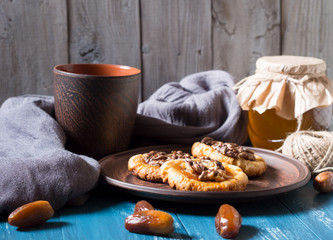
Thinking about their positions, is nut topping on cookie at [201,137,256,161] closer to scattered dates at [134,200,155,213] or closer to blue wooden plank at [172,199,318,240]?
blue wooden plank at [172,199,318,240]

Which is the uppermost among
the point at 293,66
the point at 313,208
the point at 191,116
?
the point at 293,66

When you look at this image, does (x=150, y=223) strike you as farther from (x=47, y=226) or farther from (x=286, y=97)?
(x=286, y=97)

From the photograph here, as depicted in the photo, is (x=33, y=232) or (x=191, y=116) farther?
(x=191, y=116)

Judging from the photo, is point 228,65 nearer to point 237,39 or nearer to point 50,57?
point 237,39

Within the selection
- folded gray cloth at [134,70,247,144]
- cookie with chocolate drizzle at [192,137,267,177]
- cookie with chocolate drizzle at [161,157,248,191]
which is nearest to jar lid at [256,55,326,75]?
folded gray cloth at [134,70,247,144]

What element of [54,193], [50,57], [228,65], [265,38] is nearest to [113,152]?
[54,193]

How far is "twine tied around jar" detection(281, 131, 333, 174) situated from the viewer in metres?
1.08

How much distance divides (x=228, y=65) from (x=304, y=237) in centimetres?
106

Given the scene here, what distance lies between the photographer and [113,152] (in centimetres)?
115

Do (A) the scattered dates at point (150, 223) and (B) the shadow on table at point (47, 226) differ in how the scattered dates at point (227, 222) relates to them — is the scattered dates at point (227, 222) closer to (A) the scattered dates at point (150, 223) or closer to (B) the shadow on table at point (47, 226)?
(A) the scattered dates at point (150, 223)

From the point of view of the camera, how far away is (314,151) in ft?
3.54

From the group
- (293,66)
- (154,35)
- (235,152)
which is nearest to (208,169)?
(235,152)

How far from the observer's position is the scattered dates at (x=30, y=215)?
794 mm

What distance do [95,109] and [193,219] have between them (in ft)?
1.28
